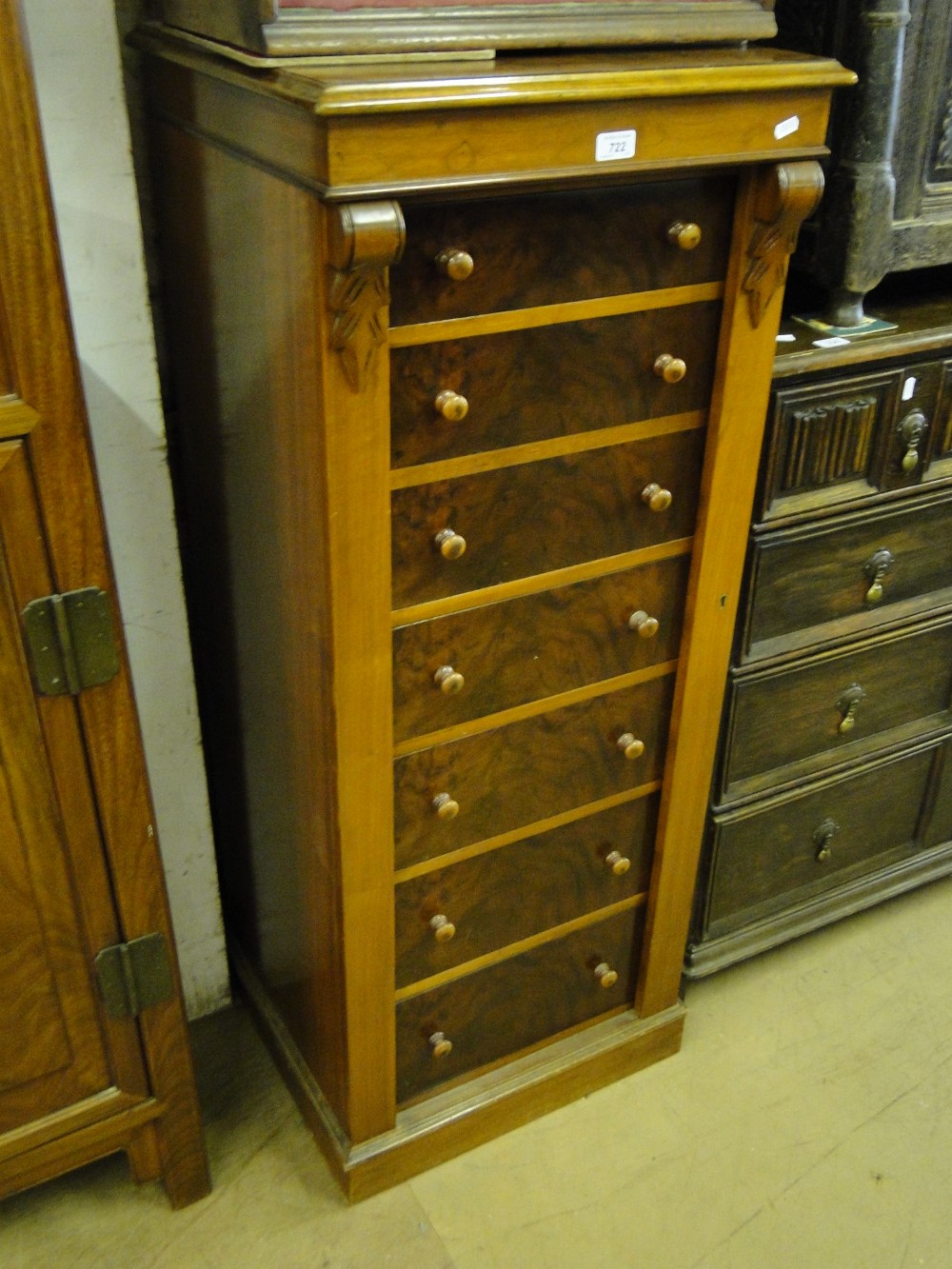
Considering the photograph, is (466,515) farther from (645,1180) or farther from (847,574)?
(645,1180)

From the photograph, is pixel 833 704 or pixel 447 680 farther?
pixel 833 704

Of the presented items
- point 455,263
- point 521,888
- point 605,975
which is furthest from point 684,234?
point 605,975

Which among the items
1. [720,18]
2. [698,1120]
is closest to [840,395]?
[720,18]

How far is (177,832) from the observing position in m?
1.72

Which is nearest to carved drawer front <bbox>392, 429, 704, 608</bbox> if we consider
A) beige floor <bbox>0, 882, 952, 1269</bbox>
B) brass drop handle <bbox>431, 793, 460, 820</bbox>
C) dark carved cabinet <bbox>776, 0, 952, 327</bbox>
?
brass drop handle <bbox>431, 793, 460, 820</bbox>

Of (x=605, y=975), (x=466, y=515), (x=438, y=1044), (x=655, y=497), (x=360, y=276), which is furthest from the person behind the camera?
(x=605, y=975)

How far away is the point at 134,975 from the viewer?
54.4 inches

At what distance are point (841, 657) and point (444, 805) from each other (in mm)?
689

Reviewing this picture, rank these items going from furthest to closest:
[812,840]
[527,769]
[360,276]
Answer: [812,840] < [527,769] < [360,276]

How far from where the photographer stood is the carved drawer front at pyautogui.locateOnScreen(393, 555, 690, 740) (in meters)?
1.31

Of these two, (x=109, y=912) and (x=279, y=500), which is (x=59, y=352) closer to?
(x=279, y=500)

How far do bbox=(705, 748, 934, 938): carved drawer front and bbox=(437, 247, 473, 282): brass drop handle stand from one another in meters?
0.96

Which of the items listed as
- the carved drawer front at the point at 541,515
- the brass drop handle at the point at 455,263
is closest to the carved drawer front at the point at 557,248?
Answer: the brass drop handle at the point at 455,263

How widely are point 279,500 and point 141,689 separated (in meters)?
0.47
